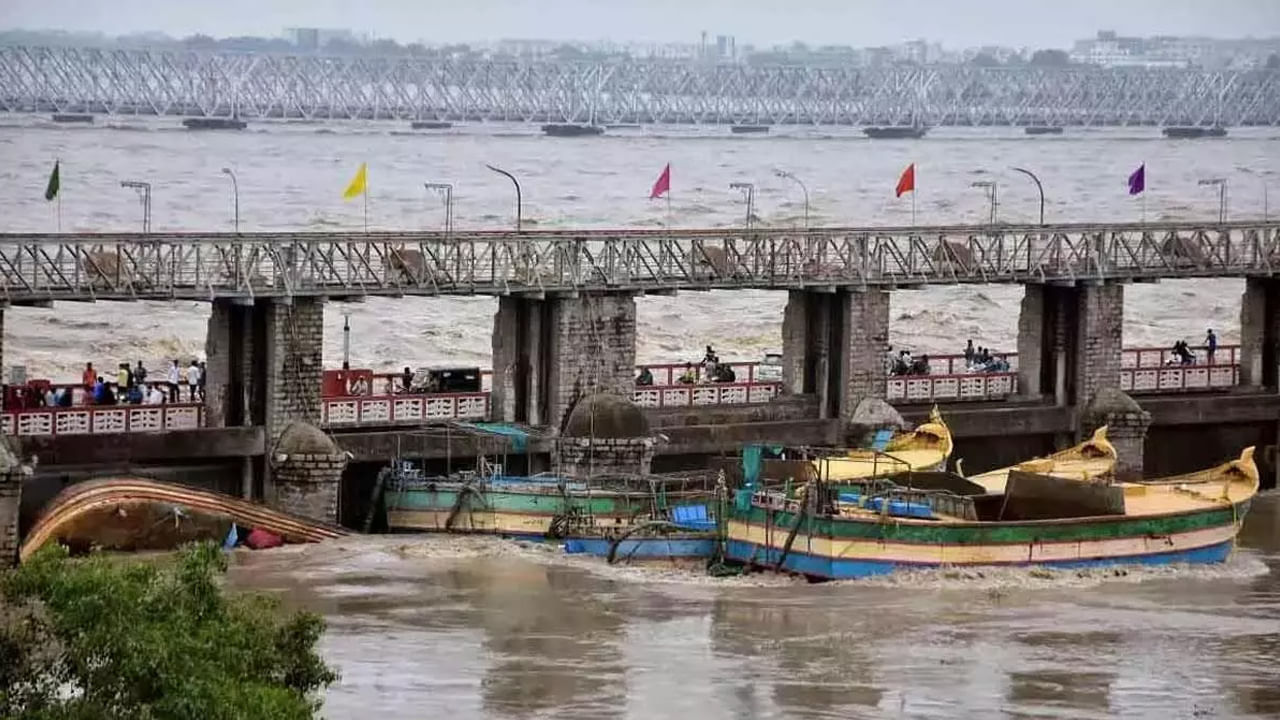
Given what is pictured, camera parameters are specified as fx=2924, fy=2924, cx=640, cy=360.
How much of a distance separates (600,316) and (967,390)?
10.9m

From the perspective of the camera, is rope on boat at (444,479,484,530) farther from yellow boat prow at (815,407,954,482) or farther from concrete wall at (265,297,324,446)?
yellow boat prow at (815,407,954,482)

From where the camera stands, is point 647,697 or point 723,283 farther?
point 723,283

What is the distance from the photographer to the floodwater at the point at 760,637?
43.3 metres

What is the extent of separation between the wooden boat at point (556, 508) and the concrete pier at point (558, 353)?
312 centimetres

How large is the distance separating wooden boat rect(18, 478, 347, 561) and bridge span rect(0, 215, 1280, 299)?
3804mm

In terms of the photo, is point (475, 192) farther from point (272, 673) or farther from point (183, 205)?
point (272, 673)

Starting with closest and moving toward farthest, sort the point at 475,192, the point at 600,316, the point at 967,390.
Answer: the point at 600,316 → the point at 967,390 → the point at 475,192

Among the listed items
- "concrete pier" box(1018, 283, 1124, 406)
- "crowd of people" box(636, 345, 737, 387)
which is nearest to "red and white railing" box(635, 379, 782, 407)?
"crowd of people" box(636, 345, 737, 387)

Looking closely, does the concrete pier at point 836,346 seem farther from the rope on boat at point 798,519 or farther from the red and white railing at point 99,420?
the red and white railing at point 99,420

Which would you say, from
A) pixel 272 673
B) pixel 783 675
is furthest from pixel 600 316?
pixel 272 673

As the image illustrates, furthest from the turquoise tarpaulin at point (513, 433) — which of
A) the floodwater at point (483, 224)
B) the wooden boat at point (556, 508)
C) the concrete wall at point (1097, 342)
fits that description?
the floodwater at point (483, 224)

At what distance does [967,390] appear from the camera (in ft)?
218

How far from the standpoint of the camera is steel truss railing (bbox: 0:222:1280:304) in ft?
178

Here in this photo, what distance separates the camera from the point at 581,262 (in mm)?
59125
